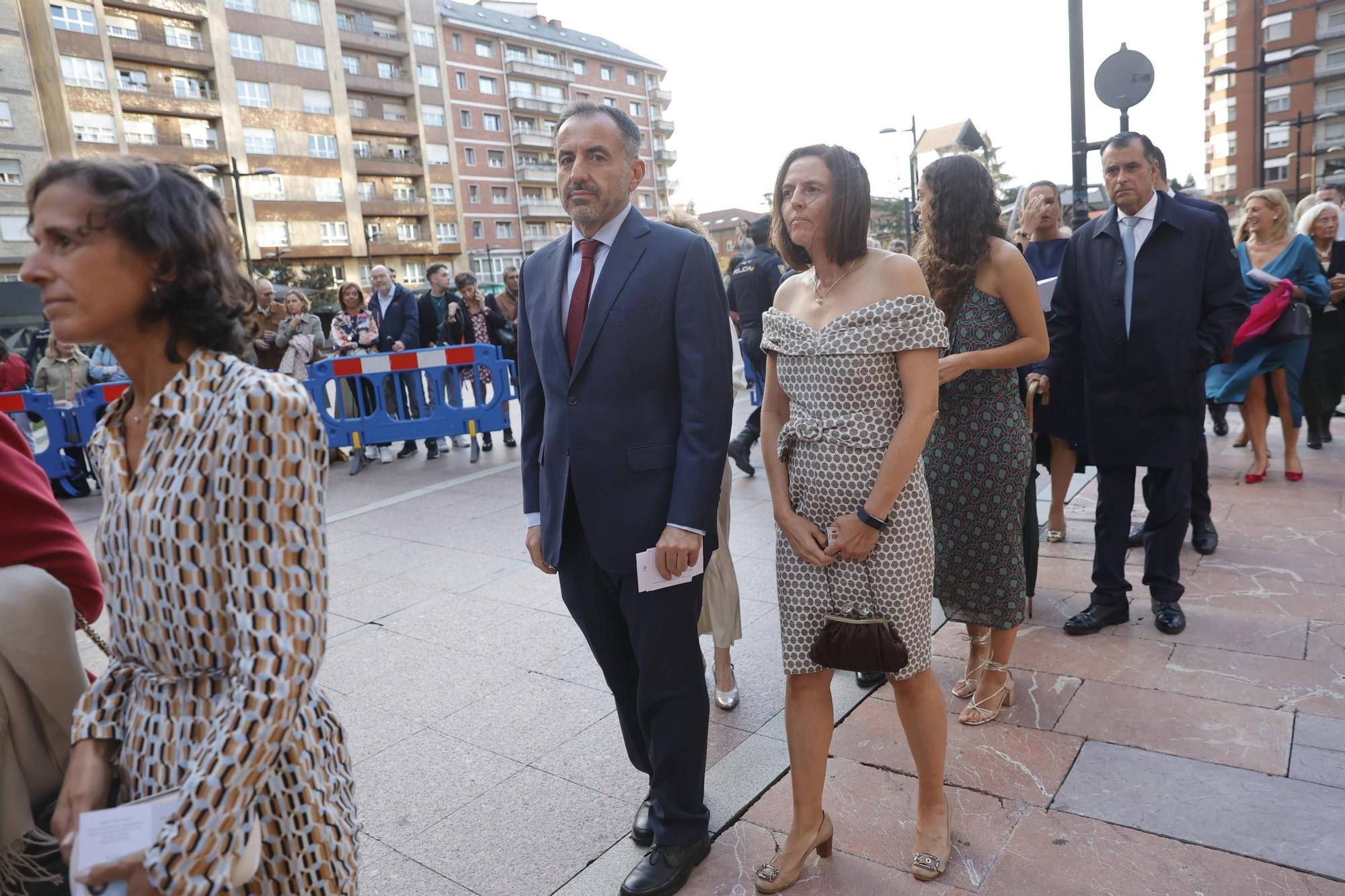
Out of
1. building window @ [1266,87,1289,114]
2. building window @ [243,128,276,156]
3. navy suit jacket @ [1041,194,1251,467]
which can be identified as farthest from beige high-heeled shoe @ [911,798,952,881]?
building window @ [1266,87,1289,114]

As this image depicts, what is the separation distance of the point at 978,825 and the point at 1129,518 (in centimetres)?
199

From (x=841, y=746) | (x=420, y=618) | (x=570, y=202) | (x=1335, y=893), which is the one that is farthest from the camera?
(x=420, y=618)

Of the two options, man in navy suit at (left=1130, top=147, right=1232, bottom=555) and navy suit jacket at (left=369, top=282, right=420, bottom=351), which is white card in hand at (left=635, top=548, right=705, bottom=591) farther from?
navy suit jacket at (left=369, top=282, right=420, bottom=351)

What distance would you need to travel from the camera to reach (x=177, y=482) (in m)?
1.21

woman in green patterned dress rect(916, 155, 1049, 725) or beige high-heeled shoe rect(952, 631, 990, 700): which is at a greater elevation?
woman in green patterned dress rect(916, 155, 1049, 725)

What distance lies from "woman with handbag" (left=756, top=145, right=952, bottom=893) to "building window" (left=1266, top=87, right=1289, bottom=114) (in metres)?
66.0

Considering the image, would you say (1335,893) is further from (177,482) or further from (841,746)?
(177,482)

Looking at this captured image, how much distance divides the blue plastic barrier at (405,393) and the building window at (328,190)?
163 feet

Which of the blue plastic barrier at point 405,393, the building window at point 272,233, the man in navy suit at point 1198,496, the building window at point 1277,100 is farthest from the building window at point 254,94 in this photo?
the building window at point 1277,100

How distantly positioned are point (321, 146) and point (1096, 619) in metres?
58.5

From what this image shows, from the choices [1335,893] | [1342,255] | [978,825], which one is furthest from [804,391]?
[1342,255]

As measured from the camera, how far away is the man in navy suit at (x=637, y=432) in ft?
7.44

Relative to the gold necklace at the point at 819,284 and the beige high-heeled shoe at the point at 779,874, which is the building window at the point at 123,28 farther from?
the beige high-heeled shoe at the point at 779,874

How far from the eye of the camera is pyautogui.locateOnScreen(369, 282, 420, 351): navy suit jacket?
10.1 meters
